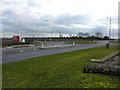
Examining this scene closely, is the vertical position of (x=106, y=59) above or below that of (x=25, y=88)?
above

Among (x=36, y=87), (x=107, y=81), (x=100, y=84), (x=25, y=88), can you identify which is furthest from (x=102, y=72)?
(x=25, y=88)

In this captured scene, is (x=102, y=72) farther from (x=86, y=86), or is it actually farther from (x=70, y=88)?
(x=70, y=88)

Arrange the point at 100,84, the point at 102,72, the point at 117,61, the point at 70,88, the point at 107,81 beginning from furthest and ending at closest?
the point at 117,61 → the point at 102,72 → the point at 107,81 → the point at 100,84 → the point at 70,88

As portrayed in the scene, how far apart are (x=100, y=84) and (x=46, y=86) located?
303 cm

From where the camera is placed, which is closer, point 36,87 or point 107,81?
point 36,87

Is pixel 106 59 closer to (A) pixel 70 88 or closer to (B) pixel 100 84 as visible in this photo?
(B) pixel 100 84

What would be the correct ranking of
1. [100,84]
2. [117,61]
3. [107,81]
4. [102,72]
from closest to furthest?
[100,84] < [107,81] < [102,72] < [117,61]

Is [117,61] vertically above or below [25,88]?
above

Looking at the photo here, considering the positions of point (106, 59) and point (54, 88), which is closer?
point (54, 88)

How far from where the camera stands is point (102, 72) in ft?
27.4

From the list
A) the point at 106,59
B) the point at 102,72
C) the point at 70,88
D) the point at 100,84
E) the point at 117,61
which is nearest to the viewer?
the point at 70,88

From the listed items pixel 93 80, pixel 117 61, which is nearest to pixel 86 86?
pixel 93 80

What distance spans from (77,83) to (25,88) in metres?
2.89

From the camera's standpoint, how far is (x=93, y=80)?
22.9ft
